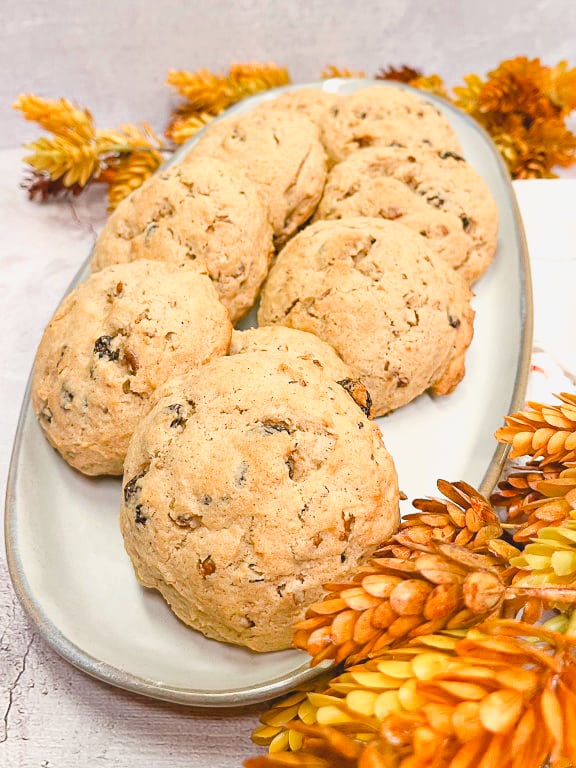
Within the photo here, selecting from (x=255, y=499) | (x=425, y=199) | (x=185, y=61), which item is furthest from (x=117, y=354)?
(x=185, y=61)

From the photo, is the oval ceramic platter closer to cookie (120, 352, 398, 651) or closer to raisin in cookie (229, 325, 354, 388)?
cookie (120, 352, 398, 651)

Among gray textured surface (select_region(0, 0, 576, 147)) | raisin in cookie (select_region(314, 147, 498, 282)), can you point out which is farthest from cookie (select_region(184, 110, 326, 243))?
gray textured surface (select_region(0, 0, 576, 147))

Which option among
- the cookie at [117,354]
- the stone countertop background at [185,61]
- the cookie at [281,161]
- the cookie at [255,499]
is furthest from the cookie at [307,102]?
the cookie at [255,499]

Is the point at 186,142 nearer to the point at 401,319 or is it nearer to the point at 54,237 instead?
the point at 54,237

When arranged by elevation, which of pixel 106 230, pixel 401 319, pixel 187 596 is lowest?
pixel 187 596

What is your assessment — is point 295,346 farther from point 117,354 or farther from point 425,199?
point 425,199

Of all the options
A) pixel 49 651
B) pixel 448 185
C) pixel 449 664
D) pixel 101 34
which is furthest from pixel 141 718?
pixel 101 34
